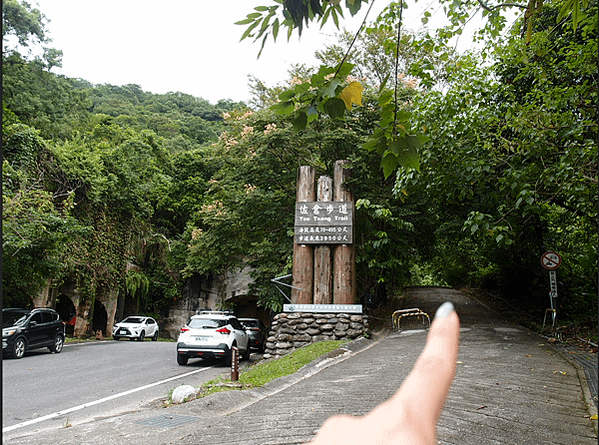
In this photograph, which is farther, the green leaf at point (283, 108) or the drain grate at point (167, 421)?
the drain grate at point (167, 421)

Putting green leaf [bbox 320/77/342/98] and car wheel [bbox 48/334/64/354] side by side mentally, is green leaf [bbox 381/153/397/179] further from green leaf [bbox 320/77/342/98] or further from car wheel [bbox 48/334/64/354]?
car wheel [bbox 48/334/64/354]

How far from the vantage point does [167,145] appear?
1260 inches

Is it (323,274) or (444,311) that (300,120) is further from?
(323,274)

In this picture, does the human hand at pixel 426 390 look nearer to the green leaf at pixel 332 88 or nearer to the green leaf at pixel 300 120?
the green leaf at pixel 332 88

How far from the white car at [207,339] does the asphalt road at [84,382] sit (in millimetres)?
330

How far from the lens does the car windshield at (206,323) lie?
481 inches

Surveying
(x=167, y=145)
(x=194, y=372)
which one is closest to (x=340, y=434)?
(x=194, y=372)

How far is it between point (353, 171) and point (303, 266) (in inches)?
117

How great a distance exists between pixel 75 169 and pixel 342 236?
1253cm

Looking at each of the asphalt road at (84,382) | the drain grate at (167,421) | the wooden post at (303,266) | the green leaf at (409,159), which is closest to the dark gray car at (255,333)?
the asphalt road at (84,382)

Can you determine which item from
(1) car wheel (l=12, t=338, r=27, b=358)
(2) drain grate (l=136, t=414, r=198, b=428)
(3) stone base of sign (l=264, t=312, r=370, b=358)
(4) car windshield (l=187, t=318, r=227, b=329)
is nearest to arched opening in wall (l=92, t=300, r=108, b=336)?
(1) car wheel (l=12, t=338, r=27, b=358)

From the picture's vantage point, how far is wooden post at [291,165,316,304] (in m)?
12.0

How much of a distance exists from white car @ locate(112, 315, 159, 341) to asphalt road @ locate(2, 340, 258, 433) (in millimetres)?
7633

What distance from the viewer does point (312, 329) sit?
1189cm
